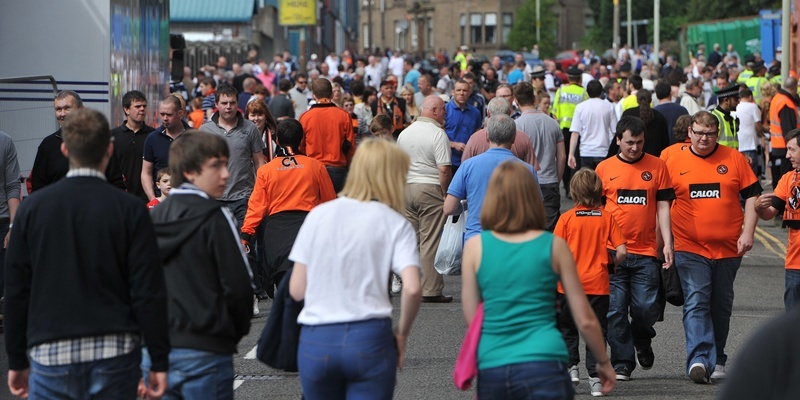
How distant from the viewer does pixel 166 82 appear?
16781 mm

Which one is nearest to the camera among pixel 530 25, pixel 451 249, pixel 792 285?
pixel 792 285

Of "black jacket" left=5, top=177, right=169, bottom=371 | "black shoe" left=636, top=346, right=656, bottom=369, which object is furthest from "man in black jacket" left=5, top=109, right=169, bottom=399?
"black shoe" left=636, top=346, right=656, bottom=369

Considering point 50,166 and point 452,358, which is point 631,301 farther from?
point 50,166

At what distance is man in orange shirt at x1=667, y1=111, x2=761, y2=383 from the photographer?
28.6 ft

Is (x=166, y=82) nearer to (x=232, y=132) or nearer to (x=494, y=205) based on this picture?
(x=232, y=132)

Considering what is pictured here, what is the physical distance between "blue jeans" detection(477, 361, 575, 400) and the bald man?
683 cm

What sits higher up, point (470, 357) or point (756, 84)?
point (756, 84)

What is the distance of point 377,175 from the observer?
527cm

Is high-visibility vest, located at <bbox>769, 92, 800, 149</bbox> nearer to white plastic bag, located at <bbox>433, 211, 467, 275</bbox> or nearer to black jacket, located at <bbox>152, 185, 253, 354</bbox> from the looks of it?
A: white plastic bag, located at <bbox>433, 211, 467, 275</bbox>

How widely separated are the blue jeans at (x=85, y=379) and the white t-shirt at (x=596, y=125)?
1224 cm

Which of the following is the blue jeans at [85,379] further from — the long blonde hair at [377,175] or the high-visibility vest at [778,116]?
the high-visibility vest at [778,116]

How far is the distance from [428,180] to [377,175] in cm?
701

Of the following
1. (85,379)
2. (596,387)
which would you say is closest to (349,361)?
(85,379)

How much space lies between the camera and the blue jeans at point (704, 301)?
875 cm
